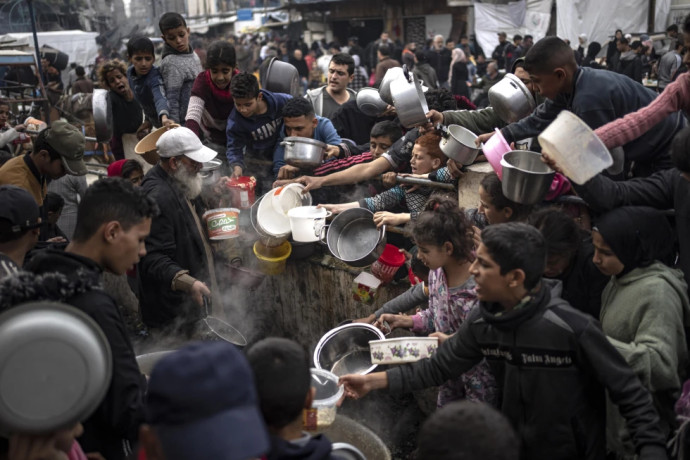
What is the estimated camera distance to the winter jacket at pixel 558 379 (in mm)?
2426

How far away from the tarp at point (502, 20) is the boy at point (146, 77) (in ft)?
66.1

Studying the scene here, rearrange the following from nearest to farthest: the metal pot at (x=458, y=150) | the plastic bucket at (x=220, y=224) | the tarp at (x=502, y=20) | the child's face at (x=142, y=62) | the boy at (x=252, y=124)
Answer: the metal pot at (x=458, y=150), the plastic bucket at (x=220, y=224), the boy at (x=252, y=124), the child's face at (x=142, y=62), the tarp at (x=502, y=20)

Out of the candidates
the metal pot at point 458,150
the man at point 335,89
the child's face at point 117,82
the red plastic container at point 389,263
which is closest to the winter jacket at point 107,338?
the red plastic container at point 389,263

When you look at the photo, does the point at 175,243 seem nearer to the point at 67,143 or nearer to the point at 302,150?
the point at 302,150

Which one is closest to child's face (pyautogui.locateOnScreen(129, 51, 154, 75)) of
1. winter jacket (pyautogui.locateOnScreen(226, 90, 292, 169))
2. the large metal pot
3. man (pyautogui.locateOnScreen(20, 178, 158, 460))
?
winter jacket (pyautogui.locateOnScreen(226, 90, 292, 169))

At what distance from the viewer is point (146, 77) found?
6.61m

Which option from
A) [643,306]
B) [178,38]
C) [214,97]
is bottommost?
[643,306]

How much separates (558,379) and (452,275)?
2.88 feet

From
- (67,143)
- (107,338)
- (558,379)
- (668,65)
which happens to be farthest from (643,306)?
(668,65)

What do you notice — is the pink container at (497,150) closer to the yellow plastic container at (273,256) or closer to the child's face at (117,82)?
the yellow plastic container at (273,256)

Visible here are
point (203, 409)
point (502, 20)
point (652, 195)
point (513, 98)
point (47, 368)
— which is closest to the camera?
point (203, 409)

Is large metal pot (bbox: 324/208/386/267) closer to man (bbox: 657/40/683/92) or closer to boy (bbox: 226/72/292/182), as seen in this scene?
boy (bbox: 226/72/292/182)

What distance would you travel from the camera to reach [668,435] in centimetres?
279

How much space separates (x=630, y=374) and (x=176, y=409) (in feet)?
5.77
